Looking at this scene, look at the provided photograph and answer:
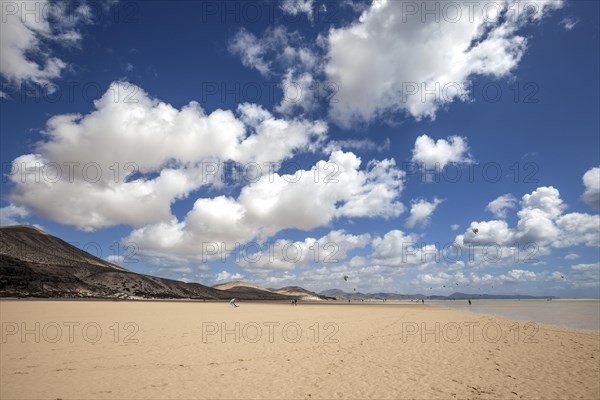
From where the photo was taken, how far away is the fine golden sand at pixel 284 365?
11.4 meters

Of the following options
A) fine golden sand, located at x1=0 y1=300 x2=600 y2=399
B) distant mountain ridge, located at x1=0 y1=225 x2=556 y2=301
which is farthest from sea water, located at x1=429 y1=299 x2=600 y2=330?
distant mountain ridge, located at x1=0 y1=225 x2=556 y2=301

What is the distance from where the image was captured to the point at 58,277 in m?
90.9

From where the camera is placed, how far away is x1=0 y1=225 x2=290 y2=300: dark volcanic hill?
261ft

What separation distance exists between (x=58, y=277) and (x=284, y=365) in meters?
103

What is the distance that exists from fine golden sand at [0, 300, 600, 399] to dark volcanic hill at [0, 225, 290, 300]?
2806 inches

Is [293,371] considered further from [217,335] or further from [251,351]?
[217,335]

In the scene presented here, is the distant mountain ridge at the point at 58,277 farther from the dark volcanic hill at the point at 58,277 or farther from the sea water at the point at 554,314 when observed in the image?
A: the sea water at the point at 554,314

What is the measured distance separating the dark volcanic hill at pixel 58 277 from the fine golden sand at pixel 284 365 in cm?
7127

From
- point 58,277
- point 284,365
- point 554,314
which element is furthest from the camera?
point 58,277

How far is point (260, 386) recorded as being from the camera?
1195cm

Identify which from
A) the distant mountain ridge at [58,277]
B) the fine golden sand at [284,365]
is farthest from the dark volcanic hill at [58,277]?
the fine golden sand at [284,365]

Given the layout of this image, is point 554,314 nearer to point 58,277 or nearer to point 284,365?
point 284,365

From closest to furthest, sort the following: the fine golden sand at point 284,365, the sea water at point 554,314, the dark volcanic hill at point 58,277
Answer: the fine golden sand at point 284,365
the sea water at point 554,314
the dark volcanic hill at point 58,277

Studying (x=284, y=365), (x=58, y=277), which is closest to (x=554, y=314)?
(x=284, y=365)
